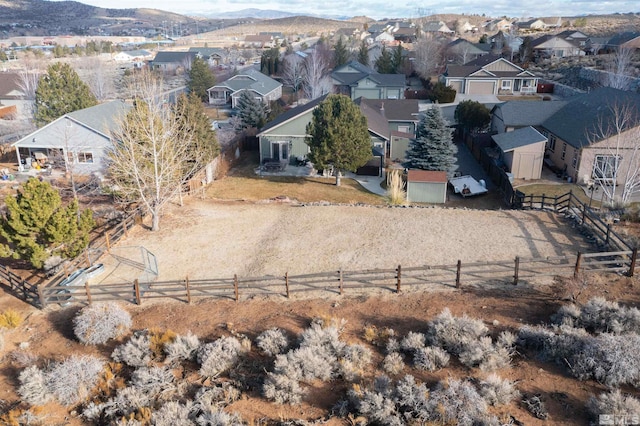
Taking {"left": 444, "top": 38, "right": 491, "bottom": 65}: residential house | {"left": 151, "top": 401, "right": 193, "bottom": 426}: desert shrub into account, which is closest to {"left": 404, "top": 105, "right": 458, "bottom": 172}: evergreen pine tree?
{"left": 151, "top": 401, "right": 193, "bottom": 426}: desert shrub

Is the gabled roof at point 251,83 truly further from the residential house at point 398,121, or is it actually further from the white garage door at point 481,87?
the white garage door at point 481,87

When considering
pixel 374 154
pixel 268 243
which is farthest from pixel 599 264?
pixel 374 154

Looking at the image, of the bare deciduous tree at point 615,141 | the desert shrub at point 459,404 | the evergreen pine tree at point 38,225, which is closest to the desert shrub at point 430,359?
the desert shrub at point 459,404

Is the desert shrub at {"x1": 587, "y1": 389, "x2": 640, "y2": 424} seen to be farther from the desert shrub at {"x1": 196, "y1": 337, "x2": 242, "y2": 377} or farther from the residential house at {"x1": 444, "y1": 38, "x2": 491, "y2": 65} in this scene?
the residential house at {"x1": 444, "y1": 38, "x2": 491, "y2": 65}

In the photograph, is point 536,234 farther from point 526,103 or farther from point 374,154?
point 526,103

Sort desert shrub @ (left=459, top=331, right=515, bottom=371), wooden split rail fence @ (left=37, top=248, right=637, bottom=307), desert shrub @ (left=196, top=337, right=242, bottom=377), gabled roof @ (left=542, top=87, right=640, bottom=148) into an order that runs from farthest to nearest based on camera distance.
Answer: gabled roof @ (left=542, top=87, right=640, bottom=148) → wooden split rail fence @ (left=37, top=248, right=637, bottom=307) → desert shrub @ (left=196, top=337, right=242, bottom=377) → desert shrub @ (left=459, top=331, right=515, bottom=371)

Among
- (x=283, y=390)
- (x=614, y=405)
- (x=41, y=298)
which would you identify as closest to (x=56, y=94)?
(x=41, y=298)
